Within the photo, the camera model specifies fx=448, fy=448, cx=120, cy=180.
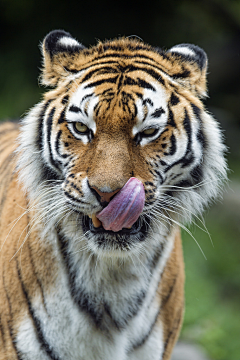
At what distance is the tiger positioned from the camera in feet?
5.74

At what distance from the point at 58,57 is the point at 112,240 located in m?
0.87

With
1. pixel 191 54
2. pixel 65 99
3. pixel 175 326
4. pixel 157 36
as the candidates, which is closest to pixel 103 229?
pixel 65 99

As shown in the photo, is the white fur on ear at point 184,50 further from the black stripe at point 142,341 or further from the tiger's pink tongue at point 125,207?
the black stripe at point 142,341

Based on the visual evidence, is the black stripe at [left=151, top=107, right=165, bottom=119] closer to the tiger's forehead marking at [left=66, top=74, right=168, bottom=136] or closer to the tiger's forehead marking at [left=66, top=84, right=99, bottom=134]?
the tiger's forehead marking at [left=66, top=74, right=168, bottom=136]

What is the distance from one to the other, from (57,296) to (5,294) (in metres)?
0.23

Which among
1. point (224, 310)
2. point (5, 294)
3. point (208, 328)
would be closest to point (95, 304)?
point (5, 294)

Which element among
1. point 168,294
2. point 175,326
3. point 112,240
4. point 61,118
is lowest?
point 175,326

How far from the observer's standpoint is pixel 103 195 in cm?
159

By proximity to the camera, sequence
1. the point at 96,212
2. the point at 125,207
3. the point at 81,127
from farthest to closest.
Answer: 1. the point at 81,127
2. the point at 96,212
3. the point at 125,207

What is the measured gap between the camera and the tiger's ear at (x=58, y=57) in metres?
2.01

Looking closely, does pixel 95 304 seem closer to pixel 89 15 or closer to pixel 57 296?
pixel 57 296

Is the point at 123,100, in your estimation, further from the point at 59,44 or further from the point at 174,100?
the point at 59,44

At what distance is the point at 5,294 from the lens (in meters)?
1.96

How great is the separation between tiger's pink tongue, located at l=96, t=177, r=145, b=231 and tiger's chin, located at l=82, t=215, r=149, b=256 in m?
0.10
